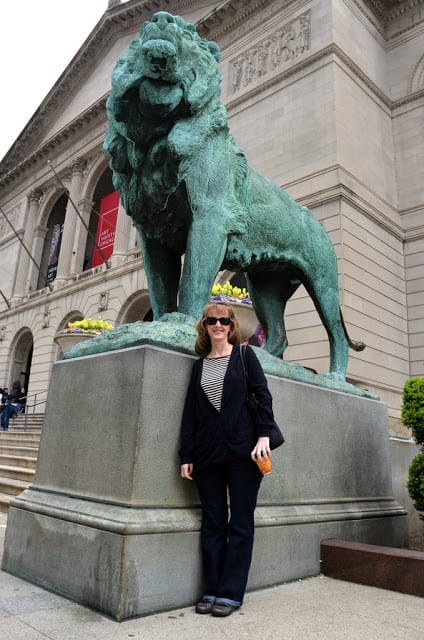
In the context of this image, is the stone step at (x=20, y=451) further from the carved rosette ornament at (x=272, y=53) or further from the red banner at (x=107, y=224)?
the carved rosette ornament at (x=272, y=53)

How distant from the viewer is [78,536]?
2799 mm

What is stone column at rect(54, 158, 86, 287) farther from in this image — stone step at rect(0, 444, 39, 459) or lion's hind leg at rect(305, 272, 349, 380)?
lion's hind leg at rect(305, 272, 349, 380)

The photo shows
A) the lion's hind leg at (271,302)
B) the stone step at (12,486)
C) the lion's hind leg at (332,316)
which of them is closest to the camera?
the lion's hind leg at (332,316)

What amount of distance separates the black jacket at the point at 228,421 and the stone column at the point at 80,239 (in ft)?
89.1

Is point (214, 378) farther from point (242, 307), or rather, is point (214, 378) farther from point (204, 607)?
point (242, 307)

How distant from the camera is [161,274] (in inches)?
163

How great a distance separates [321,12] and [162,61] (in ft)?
62.6

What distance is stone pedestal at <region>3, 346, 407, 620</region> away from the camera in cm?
262

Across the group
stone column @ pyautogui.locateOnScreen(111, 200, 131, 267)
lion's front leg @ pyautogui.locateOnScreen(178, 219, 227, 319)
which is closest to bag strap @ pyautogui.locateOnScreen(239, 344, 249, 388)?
lion's front leg @ pyautogui.locateOnScreen(178, 219, 227, 319)

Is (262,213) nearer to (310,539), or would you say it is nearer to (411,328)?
(310,539)

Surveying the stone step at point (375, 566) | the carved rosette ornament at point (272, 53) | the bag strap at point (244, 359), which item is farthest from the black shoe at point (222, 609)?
the carved rosette ornament at point (272, 53)

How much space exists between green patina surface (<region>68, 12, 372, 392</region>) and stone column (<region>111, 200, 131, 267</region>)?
70.5ft

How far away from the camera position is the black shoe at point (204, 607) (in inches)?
102

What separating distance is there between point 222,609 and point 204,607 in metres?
0.12
